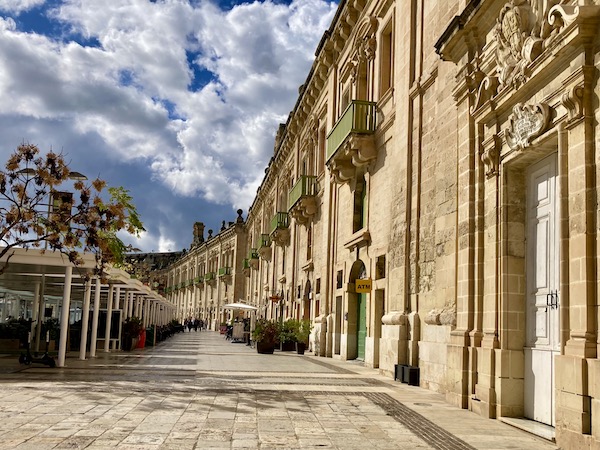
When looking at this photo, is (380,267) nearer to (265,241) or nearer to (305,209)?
(305,209)

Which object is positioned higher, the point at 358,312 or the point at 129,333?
the point at 358,312

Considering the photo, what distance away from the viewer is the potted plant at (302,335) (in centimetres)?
2359

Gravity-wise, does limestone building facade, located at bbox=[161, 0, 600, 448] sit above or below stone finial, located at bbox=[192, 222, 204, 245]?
below

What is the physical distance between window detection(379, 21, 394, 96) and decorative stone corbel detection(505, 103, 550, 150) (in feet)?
31.9

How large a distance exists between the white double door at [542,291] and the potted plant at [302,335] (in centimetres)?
1561

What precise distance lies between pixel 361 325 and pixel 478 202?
10632 millimetres

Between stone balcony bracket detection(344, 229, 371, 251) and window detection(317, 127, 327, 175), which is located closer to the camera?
stone balcony bracket detection(344, 229, 371, 251)

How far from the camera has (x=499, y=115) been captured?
9141mm

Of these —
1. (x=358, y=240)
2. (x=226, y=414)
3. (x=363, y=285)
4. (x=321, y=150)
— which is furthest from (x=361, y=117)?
(x=226, y=414)

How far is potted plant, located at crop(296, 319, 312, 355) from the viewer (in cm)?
2359

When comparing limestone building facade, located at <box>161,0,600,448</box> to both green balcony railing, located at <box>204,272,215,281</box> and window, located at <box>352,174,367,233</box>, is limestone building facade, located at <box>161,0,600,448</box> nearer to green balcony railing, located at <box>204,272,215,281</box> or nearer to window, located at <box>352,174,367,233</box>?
window, located at <box>352,174,367,233</box>

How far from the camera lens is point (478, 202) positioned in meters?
9.47

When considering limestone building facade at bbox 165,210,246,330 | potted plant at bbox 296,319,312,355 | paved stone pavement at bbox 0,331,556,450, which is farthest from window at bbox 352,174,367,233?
limestone building facade at bbox 165,210,246,330

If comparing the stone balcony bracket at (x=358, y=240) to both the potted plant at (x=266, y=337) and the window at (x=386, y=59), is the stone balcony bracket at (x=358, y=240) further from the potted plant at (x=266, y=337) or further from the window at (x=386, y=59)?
the potted plant at (x=266, y=337)
